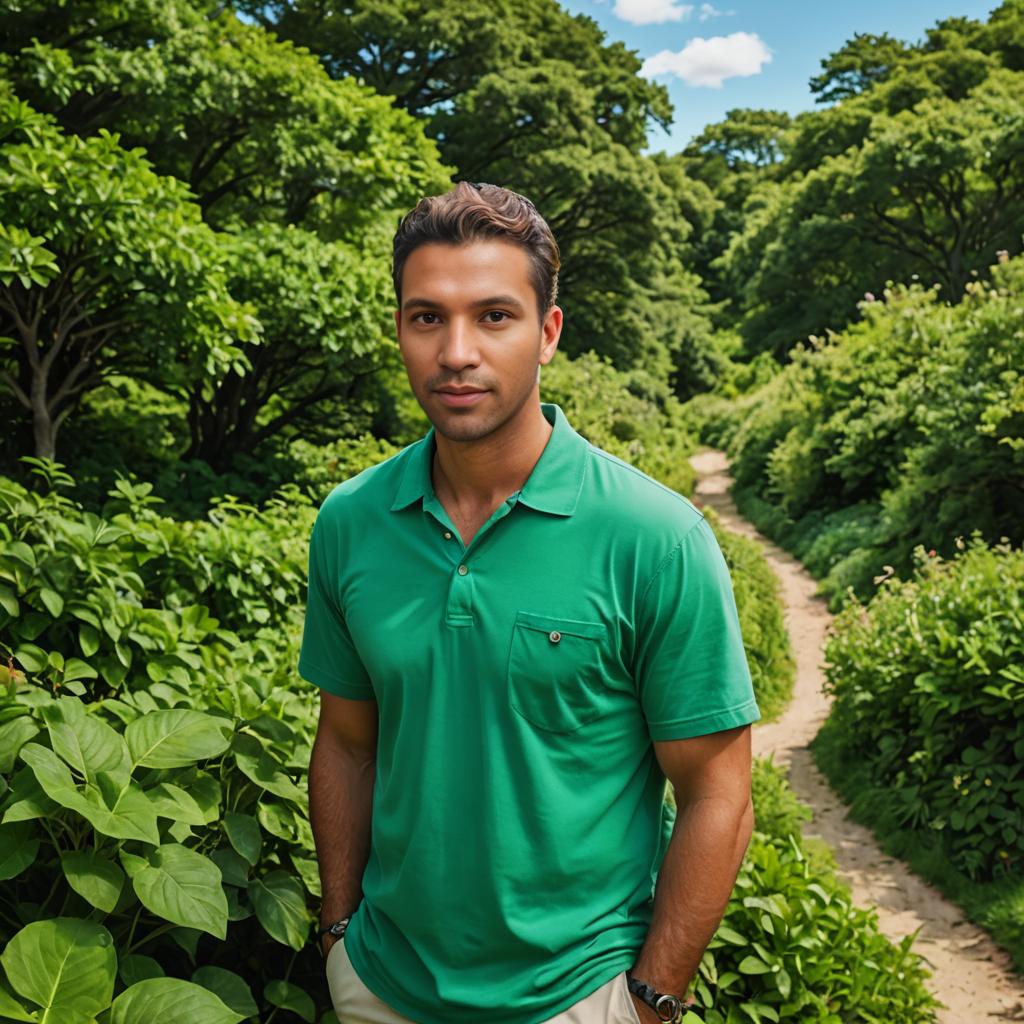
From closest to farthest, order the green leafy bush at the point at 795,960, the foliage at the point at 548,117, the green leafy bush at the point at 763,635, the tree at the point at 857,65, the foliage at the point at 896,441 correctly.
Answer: the green leafy bush at the point at 795,960 → the green leafy bush at the point at 763,635 → the foliage at the point at 896,441 → the foliage at the point at 548,117 → the tree at the point at 857,65

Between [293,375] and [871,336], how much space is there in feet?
35.6

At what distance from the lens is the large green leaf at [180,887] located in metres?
1.69

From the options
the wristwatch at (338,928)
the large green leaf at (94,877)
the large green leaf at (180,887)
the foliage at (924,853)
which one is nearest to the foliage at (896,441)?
the foliage at (924,853)

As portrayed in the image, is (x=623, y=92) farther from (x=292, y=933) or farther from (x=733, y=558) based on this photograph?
(x=292, y=933)

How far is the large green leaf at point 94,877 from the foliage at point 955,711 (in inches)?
226

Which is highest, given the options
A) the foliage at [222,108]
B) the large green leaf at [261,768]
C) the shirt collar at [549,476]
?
the foliage at [222,108]

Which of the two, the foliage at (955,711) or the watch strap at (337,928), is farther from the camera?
the foliage at (955,711)

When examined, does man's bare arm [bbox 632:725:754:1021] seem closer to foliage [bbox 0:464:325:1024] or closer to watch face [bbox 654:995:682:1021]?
watch face [bbox 654:995:682:1021]

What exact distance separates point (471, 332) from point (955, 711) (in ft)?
19.1

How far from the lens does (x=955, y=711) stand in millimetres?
6484

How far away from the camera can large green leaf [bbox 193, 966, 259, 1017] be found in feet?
6.31

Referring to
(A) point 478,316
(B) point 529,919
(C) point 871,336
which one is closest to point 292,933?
(B) point 529,919

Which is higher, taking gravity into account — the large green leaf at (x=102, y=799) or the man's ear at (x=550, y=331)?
the man's ear at (x=550, y=331)

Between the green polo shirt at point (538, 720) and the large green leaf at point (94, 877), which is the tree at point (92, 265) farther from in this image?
the green polo shirt at point (538, 720)
